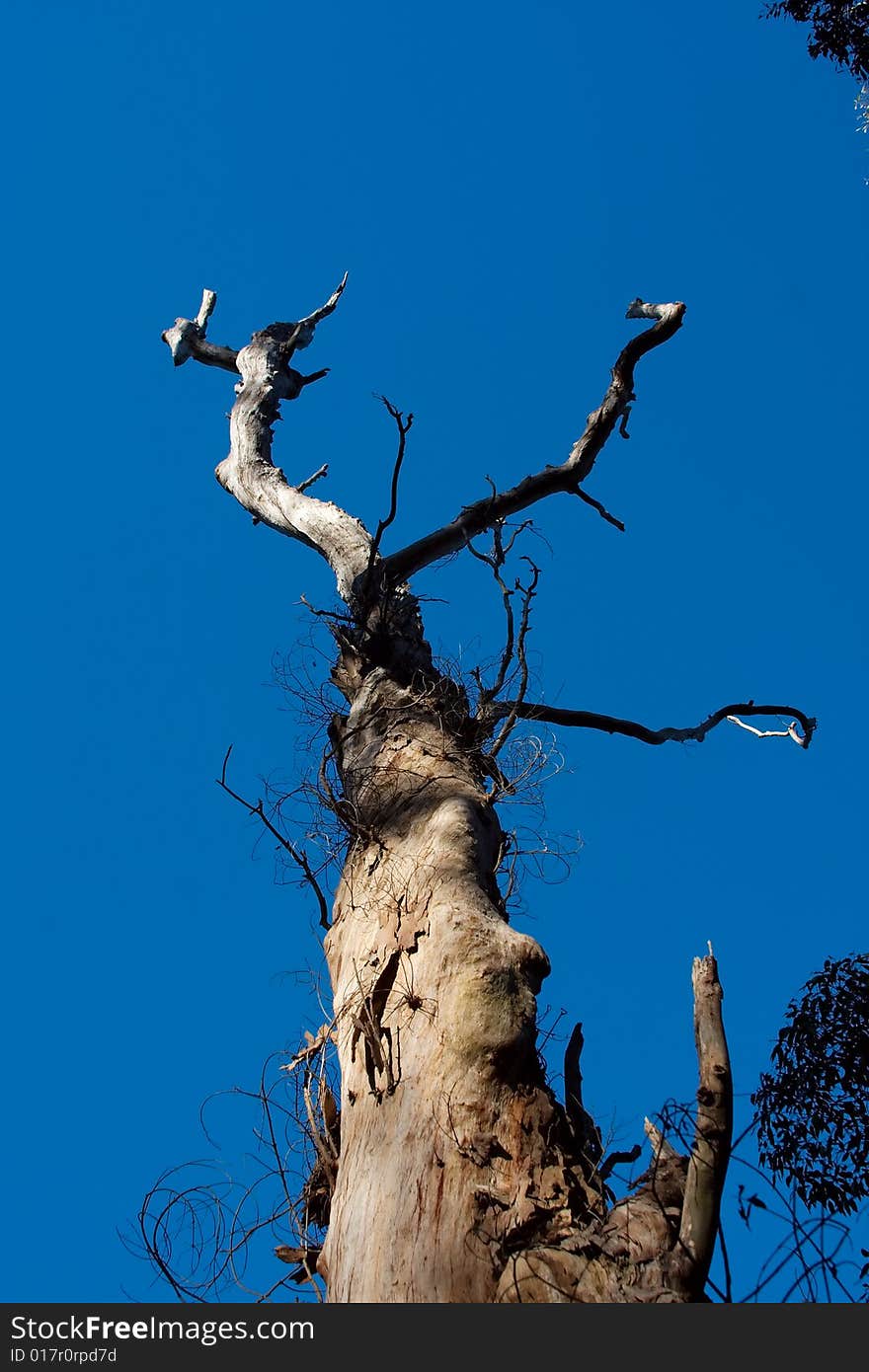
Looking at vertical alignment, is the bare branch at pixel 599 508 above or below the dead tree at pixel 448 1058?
above

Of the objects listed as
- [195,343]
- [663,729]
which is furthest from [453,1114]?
[195,343]

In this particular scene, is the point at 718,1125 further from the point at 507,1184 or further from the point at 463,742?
the point at 463,742

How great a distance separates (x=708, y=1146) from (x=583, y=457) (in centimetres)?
457

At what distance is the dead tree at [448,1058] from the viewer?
2.54 meters

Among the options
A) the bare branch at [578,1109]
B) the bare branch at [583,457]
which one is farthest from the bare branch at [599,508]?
the bare branch at [578,1109]

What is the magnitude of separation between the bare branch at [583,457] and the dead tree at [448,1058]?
1.64ft

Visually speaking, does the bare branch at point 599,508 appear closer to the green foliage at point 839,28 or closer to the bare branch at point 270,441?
the bare branch at point 270,441

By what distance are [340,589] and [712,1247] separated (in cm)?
355

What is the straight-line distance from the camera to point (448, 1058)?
10.2ft

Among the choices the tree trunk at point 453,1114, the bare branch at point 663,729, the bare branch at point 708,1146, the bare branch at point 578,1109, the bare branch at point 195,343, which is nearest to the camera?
the bare branch at point 708,1146

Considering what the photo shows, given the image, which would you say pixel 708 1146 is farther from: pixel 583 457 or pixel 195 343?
pixel 195 343
